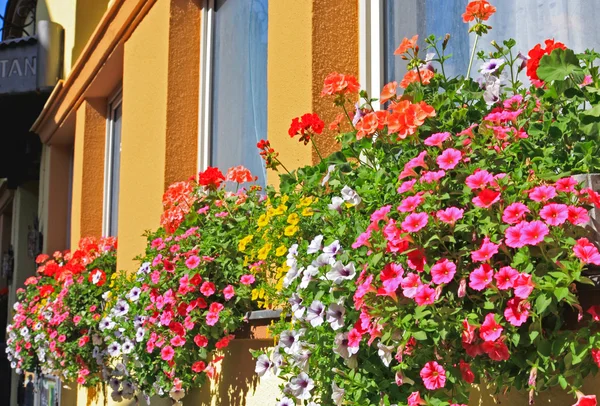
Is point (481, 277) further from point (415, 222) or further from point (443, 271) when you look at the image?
point (415, 222)

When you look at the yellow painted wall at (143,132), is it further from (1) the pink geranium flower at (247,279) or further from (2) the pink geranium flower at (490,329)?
(2) the pink geranium flower at (490,329)

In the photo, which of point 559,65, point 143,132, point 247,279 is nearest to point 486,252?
point 559,65

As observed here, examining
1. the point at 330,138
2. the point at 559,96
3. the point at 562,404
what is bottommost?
the point at 562,404

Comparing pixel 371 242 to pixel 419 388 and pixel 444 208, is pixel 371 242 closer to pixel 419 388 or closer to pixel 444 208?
pixel 444 208

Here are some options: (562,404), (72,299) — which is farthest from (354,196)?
(72,299)

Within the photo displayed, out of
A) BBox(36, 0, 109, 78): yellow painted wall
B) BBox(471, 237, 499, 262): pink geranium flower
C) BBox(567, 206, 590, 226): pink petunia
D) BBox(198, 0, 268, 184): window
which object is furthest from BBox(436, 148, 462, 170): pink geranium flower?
BBox(36, 0, 109, 78): yellow painted wall

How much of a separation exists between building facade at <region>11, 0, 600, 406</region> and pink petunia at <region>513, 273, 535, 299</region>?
1.65 ft

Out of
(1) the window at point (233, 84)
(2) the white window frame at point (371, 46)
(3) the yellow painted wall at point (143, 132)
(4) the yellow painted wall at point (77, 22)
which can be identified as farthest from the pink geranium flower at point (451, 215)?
(4) the yellow painted wall at point (77, 22)

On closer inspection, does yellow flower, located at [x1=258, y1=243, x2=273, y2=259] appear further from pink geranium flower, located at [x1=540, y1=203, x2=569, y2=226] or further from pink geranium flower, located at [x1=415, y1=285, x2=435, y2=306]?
pink geranium flower, located at [x1=540, y1=203, x2=569, y2=226]

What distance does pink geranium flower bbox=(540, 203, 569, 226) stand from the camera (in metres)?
1.78

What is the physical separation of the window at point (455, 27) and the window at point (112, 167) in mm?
4301

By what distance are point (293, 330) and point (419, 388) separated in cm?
58

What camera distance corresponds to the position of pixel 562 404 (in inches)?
79.3

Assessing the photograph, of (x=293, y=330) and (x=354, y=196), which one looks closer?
(x=354, y=196)
